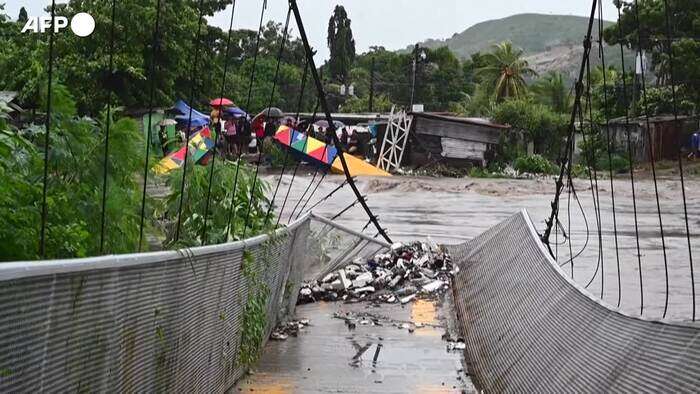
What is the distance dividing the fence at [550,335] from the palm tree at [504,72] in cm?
5032

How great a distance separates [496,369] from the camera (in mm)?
7664

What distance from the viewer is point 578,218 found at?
70.4 ft

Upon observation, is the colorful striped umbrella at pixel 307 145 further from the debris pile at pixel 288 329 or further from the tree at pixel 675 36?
the debris pile at pixel 288 329

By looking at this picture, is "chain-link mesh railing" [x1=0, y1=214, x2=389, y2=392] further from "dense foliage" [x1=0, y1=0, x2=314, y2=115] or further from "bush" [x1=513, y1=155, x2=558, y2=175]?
"bush" [x1=513, y1=155, x2=558, y2=175]

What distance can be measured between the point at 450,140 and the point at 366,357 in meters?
28.1

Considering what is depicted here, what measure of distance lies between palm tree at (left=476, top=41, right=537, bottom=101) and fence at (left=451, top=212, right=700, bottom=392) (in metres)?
50.3

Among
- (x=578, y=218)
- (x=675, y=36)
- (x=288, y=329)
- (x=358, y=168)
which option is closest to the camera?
(x=288, y=329)

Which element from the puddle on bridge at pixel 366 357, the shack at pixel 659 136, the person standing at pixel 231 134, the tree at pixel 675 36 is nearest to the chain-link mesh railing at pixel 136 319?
the puddle on bridge at pixel 366 357

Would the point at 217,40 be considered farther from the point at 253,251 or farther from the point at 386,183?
the point at 253,251

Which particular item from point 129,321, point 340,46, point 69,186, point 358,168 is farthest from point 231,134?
point 340,46

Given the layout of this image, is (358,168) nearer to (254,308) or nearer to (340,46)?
(254,308)

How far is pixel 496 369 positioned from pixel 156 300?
4.00 m

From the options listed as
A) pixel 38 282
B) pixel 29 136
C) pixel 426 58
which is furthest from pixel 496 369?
pixel 426 58

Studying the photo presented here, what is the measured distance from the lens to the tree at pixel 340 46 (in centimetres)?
6894
